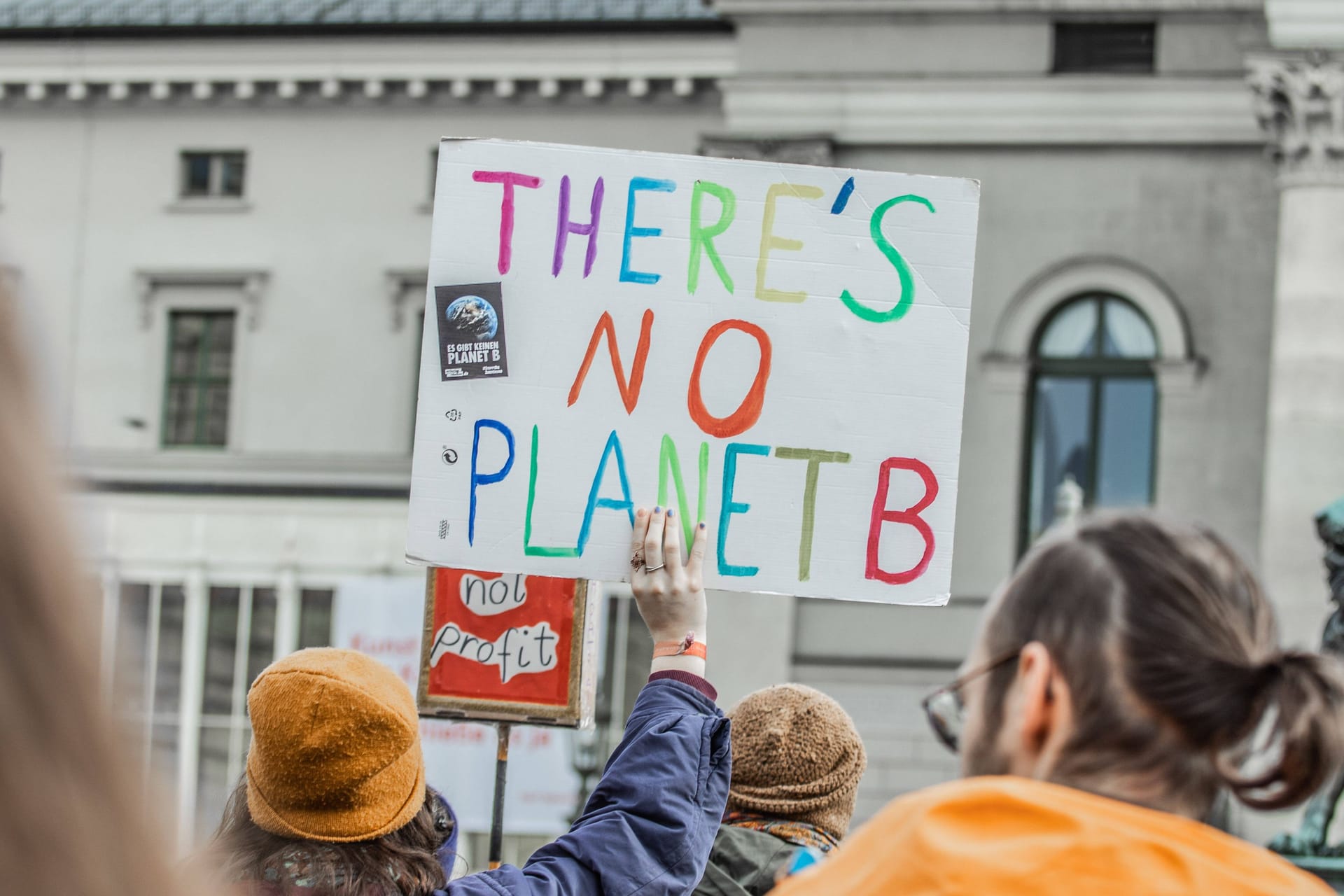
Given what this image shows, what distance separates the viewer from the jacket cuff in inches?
104

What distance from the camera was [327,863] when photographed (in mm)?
2262

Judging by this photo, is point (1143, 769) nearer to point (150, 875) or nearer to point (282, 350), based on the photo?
point (150, 875)

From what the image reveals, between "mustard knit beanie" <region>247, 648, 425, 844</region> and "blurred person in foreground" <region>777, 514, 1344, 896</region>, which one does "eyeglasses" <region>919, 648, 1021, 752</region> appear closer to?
"blurred person in foreground" <region>777, 514, 1344, 896</region>

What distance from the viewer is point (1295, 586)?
1557cm

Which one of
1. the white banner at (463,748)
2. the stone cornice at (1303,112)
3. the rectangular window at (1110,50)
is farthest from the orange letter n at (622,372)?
the rectangular window at (1110,50)

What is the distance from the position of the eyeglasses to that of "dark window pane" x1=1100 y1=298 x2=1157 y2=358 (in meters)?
16.3

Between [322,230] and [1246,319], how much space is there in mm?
10013

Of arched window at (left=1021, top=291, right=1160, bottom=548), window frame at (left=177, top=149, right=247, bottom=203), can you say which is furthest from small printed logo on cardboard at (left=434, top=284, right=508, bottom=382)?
window frame at (left=177, top=149, right=247, bottom=203)

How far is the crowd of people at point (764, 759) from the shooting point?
2.64 ft

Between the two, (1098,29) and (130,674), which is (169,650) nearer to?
(1098,29)

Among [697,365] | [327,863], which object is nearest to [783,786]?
[697,365]

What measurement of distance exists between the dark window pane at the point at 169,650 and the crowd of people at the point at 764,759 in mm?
17707

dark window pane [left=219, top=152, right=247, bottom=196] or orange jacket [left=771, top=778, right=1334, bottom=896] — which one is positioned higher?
dark window pane [left=219, top=152, right=247, bottom=196]

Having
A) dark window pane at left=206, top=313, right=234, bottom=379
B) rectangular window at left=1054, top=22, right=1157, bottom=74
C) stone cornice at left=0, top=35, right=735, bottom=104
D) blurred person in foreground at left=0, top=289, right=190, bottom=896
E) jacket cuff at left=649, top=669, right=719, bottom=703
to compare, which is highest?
rectangular window at left=1054, top=22, right=1157, bottom=74
